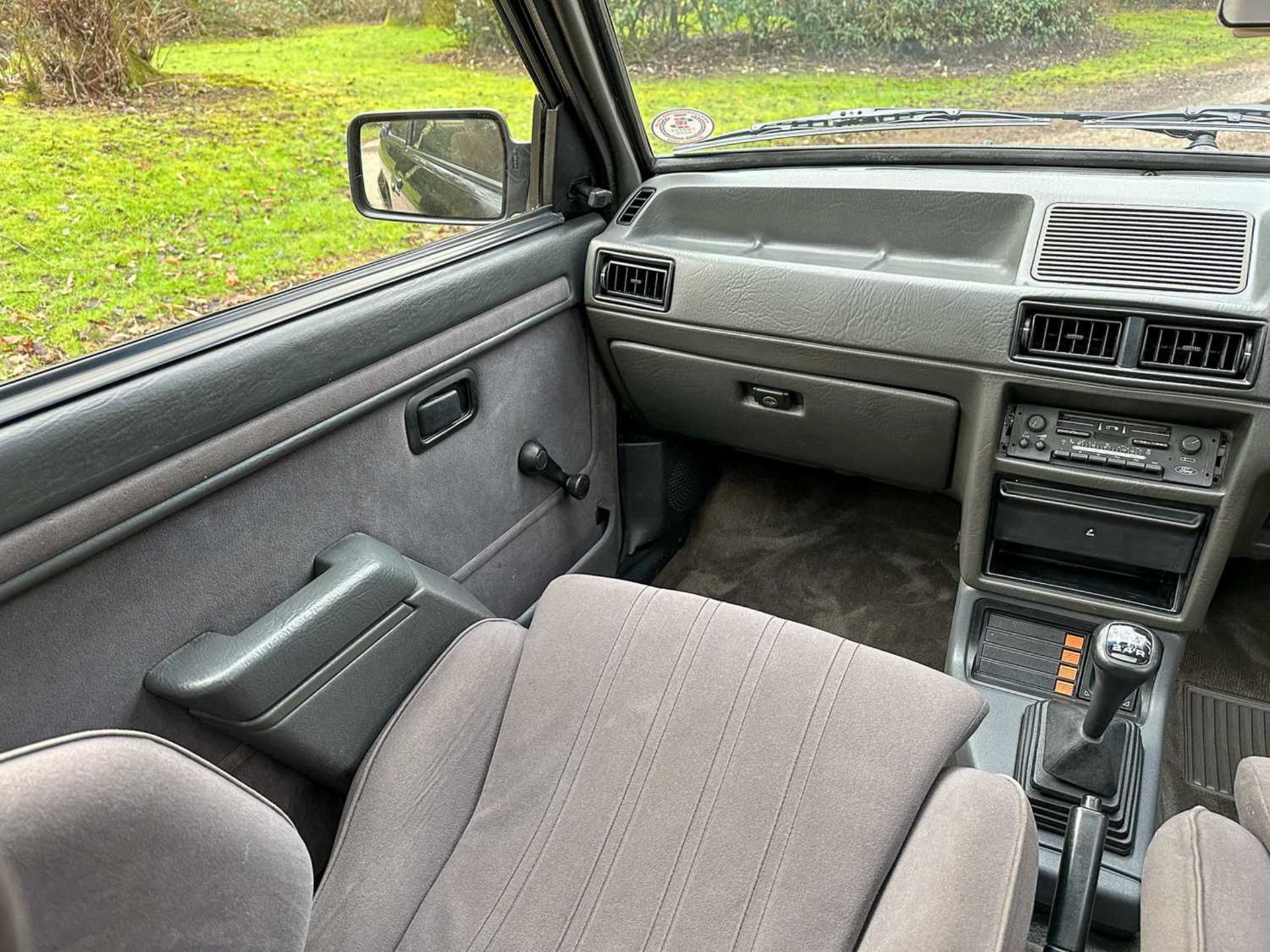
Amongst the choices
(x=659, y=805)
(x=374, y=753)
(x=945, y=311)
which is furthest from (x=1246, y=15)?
(x=374, y=753)

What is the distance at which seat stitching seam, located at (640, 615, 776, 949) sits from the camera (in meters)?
1.10

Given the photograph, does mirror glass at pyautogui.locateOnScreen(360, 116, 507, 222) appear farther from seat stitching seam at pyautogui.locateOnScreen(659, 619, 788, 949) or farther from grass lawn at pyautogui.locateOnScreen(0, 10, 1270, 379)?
seat stitching seam at pyautogui.locateOnScreen(659, 619, 788, 949)

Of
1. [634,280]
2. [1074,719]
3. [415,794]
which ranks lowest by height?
[1074,719]

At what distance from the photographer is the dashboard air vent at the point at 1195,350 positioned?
1.55m

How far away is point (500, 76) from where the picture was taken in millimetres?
1922

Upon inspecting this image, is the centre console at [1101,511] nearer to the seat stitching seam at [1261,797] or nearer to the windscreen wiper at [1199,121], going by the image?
the windscreen wiper at [1199,121]

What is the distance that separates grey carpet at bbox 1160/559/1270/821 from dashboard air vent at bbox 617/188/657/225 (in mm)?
1640

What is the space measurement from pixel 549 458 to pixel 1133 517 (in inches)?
48.2

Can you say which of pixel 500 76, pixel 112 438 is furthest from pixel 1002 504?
pixel 112 438

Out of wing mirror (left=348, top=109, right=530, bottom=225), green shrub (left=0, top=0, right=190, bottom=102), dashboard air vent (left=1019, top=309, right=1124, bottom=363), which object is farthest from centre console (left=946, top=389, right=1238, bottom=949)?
green shrub (left=0, top=0, right=190, bottom=102)

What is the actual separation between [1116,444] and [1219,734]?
0.77m

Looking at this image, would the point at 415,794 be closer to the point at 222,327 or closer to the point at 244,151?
the point at 222,327

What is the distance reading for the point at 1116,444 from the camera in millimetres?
1735

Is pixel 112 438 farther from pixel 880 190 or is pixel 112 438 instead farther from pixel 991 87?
pixel 991 87
